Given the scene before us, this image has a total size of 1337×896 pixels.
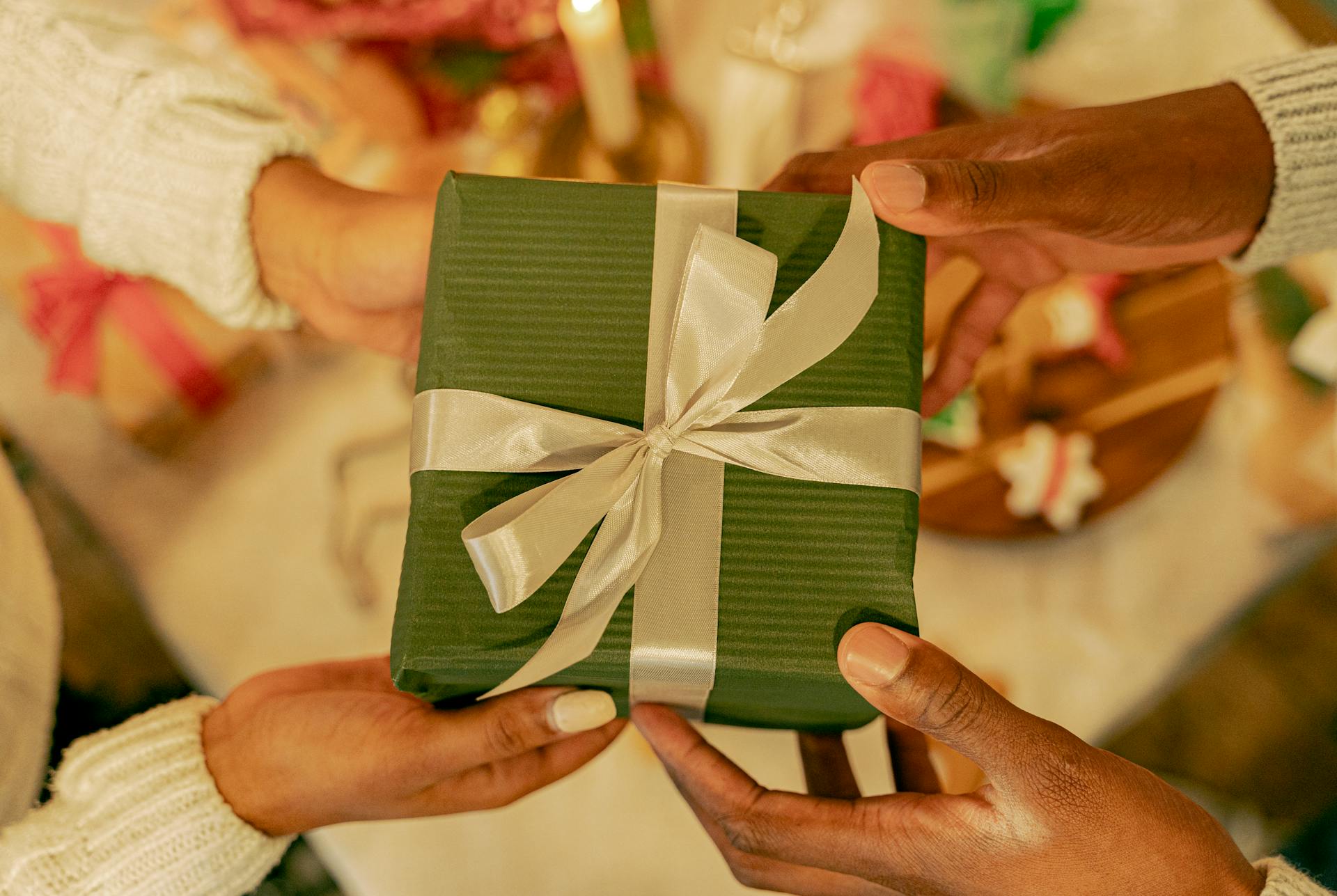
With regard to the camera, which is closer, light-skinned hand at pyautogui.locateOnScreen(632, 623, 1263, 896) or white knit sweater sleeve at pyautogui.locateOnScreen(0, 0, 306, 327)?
light-skinned hand at pyautogui.locateOnScreen(632, 623, 1263, 896)

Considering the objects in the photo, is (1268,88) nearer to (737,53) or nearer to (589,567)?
(737,53)

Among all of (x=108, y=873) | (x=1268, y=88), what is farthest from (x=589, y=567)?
(x=1268, y=88)

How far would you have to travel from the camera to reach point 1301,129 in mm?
904

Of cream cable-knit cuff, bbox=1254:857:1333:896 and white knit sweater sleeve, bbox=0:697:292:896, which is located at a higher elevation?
cream cable-knit cuff, bbox=1254:857:1333:896

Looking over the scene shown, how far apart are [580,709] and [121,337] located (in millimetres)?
990

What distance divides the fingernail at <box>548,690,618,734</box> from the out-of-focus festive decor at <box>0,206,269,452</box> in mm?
916

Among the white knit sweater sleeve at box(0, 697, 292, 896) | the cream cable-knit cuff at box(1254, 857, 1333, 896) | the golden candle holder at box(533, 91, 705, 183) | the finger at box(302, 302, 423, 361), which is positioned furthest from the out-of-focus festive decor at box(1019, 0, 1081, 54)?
the white knit sweater sleeve at box(0, 697, 292, 896)

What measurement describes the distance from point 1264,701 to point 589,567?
1131mm

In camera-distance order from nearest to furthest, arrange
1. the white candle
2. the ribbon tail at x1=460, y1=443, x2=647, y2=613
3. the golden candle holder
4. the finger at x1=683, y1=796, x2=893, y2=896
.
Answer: the ribbon tail at x1=460, y1=443, x2=647, y2=613, the finger at x1=683, y1=796, x2=893, y2=896, the white candle, the golden candle holder

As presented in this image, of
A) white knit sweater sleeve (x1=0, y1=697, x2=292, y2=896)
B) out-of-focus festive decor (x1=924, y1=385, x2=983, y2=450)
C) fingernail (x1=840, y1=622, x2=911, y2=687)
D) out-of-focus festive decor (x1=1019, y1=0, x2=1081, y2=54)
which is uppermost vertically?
out-of-focus festive decor (x1=1019, y1=0, x2=1081, y2=54)

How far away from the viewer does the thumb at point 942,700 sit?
689 mm

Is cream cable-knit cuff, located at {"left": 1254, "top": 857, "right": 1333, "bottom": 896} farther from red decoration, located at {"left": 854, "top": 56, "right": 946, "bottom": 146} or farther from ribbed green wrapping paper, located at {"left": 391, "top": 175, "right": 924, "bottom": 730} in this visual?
red decoration, located at {"left": 854, "top": 56, "right": 946, "bottom": 146}

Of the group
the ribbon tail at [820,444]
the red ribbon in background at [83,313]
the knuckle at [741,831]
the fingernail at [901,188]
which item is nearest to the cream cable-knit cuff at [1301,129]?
the fingernail at [901,188]

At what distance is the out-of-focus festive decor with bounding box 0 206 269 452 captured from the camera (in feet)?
4.09
